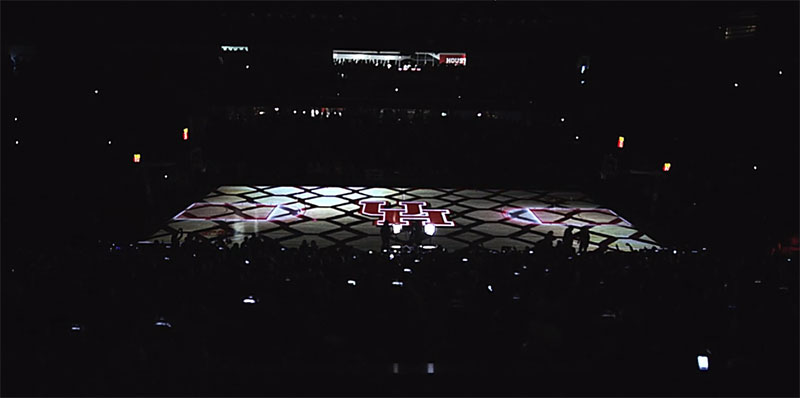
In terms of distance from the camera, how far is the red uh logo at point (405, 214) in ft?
47.0

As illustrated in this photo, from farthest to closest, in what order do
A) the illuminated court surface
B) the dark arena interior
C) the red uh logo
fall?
the red uh logo < the illuminated court surface < the dark arena interior

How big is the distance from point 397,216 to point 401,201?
6.47 feet

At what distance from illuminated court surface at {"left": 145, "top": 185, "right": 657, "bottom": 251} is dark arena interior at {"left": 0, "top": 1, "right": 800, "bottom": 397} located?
0.12 metres

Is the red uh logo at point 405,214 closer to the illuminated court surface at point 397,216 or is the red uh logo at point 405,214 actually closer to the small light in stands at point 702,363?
the illuminated court surface at point 397,216

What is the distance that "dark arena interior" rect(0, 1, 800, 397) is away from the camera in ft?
15.2

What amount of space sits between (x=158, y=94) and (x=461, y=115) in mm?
11688

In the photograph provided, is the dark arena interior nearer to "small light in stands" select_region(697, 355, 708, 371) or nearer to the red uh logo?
"small light in stands" select_region(697, 355, 708, 371)

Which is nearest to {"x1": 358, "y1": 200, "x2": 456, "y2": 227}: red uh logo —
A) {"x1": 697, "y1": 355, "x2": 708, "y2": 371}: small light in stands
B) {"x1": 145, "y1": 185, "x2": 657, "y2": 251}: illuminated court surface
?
{"x1": 145, "y1": 185, "x2": 657, "y2": 251}: illuminated court surface

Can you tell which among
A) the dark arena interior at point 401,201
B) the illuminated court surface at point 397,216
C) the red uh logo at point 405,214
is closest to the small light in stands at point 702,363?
the dark arena interior at point 401,201

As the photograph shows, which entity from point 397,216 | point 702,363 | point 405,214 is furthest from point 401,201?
point 702,363

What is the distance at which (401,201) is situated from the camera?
1680 cm

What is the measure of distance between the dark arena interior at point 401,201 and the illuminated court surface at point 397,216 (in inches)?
4.7

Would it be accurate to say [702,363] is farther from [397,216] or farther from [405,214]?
[405,214]

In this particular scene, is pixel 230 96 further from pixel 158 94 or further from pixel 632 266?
pixel 632 266
